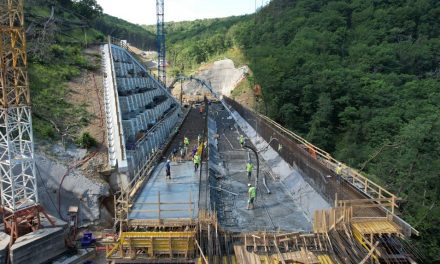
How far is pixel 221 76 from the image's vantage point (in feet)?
298

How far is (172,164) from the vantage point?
2553cm

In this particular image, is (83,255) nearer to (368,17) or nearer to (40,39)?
(40,39)

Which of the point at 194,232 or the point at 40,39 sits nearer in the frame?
the point at 194,232

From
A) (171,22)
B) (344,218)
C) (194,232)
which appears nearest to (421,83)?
(344,218)

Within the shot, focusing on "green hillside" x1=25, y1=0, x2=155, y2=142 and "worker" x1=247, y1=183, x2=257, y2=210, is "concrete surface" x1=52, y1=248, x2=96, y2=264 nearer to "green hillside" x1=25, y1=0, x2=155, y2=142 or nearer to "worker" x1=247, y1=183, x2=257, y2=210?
"worker" x1=247, y1=183, x2=257, y2=210

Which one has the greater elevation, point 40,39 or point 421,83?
point 40,39

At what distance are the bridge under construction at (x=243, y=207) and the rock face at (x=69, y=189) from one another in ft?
5.79

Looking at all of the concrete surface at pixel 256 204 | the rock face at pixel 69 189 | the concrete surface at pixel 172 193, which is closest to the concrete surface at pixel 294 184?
the concrete surface at pixel 256 204

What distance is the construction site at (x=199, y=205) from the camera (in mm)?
13445

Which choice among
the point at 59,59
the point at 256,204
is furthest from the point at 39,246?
the point at 59,59

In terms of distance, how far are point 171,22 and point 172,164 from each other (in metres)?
171

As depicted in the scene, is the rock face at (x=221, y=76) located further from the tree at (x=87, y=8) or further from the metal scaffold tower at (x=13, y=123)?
the metal scaffold tower at (x=13, y=123)

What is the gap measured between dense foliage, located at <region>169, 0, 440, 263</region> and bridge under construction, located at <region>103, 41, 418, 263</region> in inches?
222

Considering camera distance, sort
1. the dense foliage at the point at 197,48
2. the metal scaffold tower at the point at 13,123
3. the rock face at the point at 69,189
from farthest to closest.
Answer: the dense foliage at the point at 197,48 < the rock face at the point at 69,189 < the metal scaffold tower at the point at 13,123
